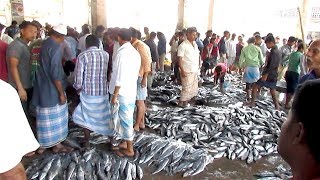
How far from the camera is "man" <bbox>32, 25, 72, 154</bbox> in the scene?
13.8ft

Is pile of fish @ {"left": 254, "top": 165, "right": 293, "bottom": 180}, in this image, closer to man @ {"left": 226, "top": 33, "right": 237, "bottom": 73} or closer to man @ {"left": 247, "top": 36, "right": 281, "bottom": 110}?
man @ {"left": 247, "top": 36, "right": 281, "bottom": 110}

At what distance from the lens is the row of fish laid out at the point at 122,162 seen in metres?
3.98

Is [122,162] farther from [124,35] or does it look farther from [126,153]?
[124,35]

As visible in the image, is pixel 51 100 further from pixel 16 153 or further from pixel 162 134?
pixel 16 153

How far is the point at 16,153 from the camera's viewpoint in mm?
1783

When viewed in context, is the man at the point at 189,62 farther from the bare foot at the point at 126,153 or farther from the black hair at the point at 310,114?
→ the black hair at the point at 310,114

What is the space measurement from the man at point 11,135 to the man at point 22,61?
2.74 m

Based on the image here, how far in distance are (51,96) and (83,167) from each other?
119 cm

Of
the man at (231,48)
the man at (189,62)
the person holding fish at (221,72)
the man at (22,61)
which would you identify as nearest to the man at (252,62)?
the person holding fish at (221,72)

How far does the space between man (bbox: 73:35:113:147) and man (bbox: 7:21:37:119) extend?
77 cm

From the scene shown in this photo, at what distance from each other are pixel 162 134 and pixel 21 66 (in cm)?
284

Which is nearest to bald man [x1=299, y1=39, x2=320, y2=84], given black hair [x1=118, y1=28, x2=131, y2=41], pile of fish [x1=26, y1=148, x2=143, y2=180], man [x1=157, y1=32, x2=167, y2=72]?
black hair [x1=118, y1=28, x2=131, y2=41]

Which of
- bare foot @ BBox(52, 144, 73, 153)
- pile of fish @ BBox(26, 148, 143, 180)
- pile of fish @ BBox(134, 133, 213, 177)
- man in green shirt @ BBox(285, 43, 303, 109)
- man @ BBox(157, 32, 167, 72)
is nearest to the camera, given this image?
pile of fish @ BBox(26, 148, 143, 180)

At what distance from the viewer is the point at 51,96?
14.4 ft
